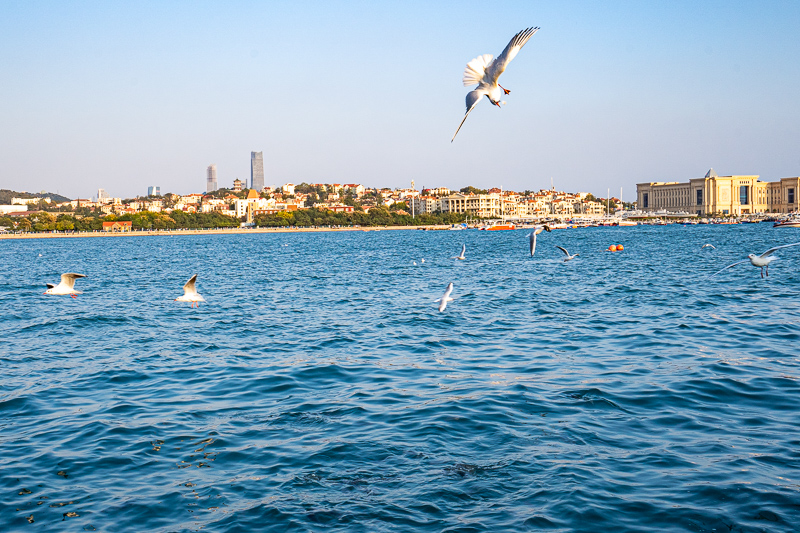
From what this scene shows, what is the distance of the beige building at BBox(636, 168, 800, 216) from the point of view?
571 feet

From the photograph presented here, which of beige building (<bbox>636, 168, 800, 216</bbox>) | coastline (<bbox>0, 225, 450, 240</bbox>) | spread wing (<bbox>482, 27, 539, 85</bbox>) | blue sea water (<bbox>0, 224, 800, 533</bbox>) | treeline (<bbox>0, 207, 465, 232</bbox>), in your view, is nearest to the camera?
blue sea water (<bbox>0, 224, 800, 533</bbox>)

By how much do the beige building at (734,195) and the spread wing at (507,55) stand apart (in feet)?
597

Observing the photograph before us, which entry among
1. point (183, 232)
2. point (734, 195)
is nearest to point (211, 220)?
point (183, 232)

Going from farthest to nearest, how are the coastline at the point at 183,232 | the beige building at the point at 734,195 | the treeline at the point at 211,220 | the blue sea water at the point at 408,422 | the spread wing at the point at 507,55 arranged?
the beige building at the point at 734,195, the treeline at the point at 211,220, the coastline at the point at 183,232, the spread wing at the point at 507,55, the blue sea water at the point at 408,422

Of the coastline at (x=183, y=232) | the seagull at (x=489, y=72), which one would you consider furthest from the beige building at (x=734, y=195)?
the seagull at (x=489, y=72)

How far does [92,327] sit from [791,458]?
48.9 feet

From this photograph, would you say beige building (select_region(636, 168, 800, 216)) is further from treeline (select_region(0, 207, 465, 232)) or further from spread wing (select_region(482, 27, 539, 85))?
spread wing (select_region(482, 27, 539, 85))

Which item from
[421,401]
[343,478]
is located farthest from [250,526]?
[421,401]

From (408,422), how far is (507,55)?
14.6 ft

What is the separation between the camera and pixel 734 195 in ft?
576

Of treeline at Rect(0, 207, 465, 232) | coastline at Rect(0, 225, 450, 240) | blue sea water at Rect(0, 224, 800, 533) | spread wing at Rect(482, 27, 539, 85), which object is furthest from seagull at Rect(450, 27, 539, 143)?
treeline at Rect(0, 207, 465, 232)

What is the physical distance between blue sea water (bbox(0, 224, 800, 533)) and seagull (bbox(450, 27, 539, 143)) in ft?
12.8

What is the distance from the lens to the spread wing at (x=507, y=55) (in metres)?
7.72

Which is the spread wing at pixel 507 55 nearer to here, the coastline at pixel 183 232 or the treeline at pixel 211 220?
the coastline at pixel 183 232
